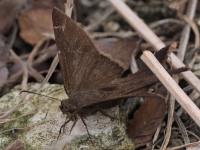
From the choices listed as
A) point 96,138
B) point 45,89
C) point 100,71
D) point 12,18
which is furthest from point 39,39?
point 96,138

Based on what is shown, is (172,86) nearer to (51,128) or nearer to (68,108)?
(68,108)

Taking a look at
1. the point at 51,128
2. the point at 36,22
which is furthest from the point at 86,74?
the point at 36,22

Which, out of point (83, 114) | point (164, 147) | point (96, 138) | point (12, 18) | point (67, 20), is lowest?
→ point (164, 147)

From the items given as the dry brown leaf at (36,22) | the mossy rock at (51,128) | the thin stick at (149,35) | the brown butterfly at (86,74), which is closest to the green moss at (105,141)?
the mossy rock at (51,128)

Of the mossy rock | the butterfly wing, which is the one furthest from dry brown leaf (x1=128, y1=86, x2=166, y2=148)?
the butterfly wing

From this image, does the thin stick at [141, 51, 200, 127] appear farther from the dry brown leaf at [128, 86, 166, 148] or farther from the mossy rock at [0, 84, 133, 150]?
the mossy rock at [0, 84, 133, 150]

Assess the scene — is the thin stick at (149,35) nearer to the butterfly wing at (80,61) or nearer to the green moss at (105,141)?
the butterfly wing at (80,61)

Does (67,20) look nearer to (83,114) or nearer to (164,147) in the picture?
(83,114)
